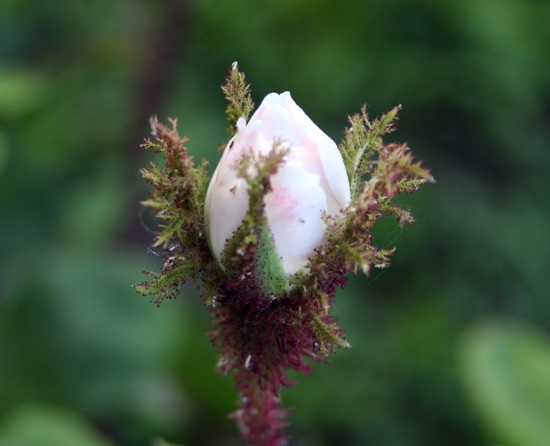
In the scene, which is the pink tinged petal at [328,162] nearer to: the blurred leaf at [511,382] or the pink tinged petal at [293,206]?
the pink tinged petal at [293,206]

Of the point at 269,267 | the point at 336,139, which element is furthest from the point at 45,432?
the point at 336,139

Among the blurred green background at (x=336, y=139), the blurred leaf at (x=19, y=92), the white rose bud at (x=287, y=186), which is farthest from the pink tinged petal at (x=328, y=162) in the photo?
the blurred leaf at (x=19, y=92)

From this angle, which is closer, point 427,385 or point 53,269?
point 53,269

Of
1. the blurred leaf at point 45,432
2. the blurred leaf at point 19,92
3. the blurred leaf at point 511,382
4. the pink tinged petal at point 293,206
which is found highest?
the blurred leaf at point 19,92

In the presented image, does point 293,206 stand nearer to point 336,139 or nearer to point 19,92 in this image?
point 19,92

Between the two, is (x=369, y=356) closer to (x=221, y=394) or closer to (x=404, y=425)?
(x=404, y=425)

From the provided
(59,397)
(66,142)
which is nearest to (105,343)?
(59,397)
